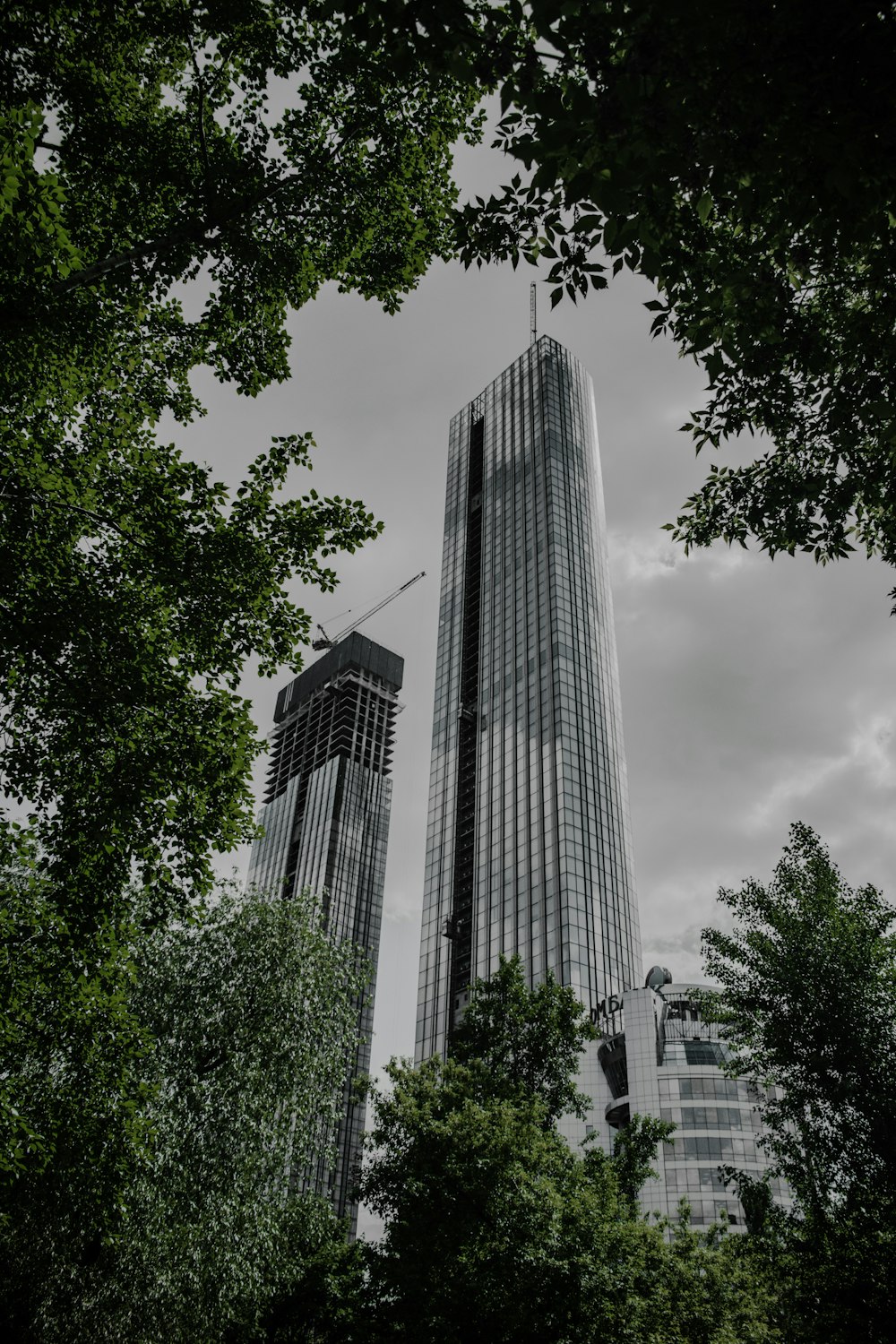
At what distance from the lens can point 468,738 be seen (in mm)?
101375

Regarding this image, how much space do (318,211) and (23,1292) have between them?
20667 millimetres

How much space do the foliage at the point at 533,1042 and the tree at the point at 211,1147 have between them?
501 centimetres

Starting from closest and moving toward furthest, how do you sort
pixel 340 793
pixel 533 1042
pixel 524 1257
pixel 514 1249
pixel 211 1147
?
pixel 524 1257 → pixel 514 1249 → pixel 211 1147 → pixel 533 1042 → pixel 340 793

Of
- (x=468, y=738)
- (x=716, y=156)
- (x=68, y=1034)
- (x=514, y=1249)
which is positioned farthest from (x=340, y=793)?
(x=716, y=156)

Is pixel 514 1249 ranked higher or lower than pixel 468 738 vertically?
lower

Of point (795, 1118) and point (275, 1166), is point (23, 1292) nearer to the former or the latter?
point (275, 1166)

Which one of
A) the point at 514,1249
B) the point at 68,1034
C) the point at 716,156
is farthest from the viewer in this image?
the point at 514,1249

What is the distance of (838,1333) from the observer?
13461 mm

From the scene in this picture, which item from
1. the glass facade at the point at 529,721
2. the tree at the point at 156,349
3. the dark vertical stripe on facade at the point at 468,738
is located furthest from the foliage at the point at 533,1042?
the dark vertical stripe on facade at the point at 468,738

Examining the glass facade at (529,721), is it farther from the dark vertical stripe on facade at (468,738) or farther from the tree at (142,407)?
the tree at (142,407)

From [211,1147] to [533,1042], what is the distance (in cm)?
1099

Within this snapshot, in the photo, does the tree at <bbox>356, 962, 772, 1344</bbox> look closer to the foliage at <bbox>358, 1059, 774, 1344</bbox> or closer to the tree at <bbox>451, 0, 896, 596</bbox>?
the foliage at <bbox>358, 1059, 774, 1344</bbox>

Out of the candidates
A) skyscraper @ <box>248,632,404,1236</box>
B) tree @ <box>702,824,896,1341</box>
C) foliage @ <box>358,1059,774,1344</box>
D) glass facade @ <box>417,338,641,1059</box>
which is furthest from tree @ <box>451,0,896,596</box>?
skyscraper @ <box>248,632,404,1236</box>

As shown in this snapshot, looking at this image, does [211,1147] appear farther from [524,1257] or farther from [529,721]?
[529,721]
